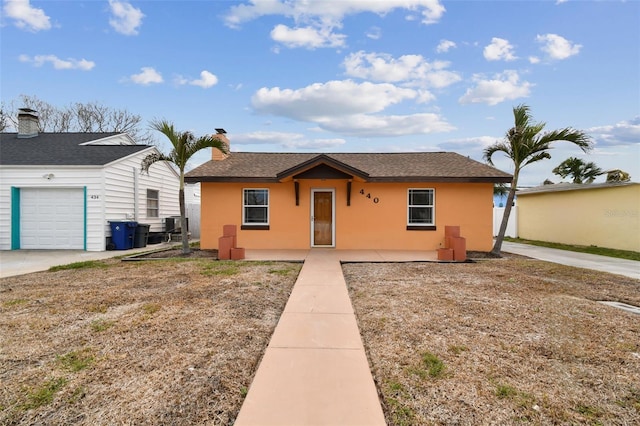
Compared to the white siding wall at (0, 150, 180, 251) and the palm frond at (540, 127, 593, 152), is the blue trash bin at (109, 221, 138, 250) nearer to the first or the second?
the white siding wall at (0, 150, 180, 251)

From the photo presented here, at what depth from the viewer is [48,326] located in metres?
4.43

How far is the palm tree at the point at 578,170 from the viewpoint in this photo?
21922mm

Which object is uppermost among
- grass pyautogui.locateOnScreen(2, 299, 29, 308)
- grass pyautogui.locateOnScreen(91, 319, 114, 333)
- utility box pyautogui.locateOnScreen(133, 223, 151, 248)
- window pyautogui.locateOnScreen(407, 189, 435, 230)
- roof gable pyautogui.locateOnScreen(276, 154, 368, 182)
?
roof gable pyautogui.locateOnScreen(276, 154, 368, 182)

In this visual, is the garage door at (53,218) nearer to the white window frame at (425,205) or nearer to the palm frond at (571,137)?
the white window frame at (425,205)

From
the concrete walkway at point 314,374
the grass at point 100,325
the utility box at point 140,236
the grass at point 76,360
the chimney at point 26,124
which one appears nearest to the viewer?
the concrete walkway at point 314,374

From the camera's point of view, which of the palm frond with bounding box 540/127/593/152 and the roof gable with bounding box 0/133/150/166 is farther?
the roof gable with bounding box 0/133/150/166

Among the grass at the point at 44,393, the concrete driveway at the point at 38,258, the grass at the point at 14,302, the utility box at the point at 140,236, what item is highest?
the utility box at the point at 140,236

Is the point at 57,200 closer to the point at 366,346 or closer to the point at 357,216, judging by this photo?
the point at 357,216

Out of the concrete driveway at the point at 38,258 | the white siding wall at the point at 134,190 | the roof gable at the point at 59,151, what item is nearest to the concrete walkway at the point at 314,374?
the concrete driveway at the point at 38,258

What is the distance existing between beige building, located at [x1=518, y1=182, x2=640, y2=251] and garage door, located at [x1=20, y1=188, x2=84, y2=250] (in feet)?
69.3

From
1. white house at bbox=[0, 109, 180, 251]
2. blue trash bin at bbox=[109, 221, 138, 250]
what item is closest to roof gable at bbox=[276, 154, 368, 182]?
blue trash bin at bbox=[109, 221, 138, 250]

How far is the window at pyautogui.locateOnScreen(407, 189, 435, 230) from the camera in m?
12.2

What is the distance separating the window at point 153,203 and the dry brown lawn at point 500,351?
12.4 m

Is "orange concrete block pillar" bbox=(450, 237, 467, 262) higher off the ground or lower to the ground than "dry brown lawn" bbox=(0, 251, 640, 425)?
higher
